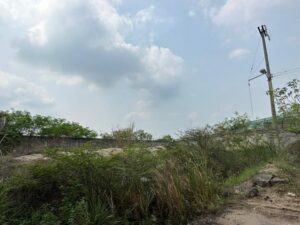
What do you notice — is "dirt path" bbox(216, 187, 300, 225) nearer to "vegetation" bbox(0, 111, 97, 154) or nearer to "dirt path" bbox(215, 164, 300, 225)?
"dirt path" bbox(215, 164, 300, 225)

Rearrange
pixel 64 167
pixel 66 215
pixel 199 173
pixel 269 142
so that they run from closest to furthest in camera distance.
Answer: pixel 66 215, pixel 64 167, pixel 199 173, pixel 269 142

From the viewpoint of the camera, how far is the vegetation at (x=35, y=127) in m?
15.4

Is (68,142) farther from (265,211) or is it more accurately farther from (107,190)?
(265,211)

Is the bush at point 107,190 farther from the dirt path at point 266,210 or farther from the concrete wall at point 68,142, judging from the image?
the concrete wall at point 68,142

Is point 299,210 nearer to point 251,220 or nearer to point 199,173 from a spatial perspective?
point 251,220

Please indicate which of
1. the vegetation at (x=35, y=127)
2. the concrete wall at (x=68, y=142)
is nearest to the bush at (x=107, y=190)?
the concrete wall at (x=68, y=142)

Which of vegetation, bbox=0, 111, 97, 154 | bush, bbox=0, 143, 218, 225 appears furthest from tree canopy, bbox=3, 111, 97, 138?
bush, bbox=0, 143, 218, 225

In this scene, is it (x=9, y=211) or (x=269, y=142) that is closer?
(x=9, y=211)

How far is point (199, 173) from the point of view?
7.24m

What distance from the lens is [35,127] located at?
1983cm

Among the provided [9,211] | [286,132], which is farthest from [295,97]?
[9,211]

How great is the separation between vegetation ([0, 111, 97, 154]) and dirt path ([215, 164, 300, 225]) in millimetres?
9781

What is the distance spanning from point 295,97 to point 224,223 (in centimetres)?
693

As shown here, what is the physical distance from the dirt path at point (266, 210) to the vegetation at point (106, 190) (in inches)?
15.1
